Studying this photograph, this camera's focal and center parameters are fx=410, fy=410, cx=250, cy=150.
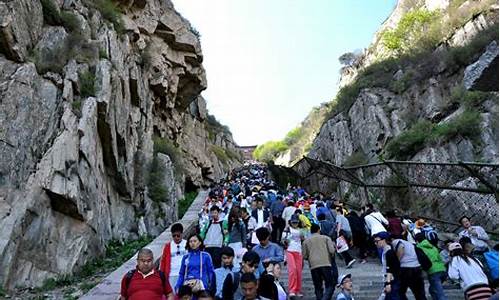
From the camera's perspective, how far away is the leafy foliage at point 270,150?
92869 millimetres

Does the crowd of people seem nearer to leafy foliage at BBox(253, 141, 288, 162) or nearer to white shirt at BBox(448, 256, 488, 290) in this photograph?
white shirt at BBox(448, 256, 488, 290)

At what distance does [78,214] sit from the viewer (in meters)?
11.0

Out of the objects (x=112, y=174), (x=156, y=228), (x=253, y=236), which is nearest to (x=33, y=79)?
(x=112, y=174)

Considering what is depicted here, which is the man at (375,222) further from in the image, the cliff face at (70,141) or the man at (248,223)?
the cliff face at (70,141)

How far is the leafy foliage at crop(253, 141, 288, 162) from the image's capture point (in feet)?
305

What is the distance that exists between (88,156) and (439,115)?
58.9 ft

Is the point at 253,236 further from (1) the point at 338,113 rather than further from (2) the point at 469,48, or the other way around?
(1) the point at 338,113

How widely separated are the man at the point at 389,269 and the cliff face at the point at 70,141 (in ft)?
24.2

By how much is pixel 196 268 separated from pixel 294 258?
261 cm

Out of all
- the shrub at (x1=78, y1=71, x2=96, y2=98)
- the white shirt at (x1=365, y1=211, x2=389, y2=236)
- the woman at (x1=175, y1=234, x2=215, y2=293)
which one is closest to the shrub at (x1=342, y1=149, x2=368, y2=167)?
the white shirt at (x1=365, y1=211, x2=389, y2=236)

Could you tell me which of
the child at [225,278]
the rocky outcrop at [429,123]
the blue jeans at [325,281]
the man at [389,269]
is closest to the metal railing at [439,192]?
the rocky outcrop at [429,123]

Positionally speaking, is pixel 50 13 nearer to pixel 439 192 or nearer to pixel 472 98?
pixel 439 192

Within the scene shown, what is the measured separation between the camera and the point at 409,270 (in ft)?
22.1

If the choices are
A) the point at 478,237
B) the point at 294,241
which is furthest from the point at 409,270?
the point at 478,237
